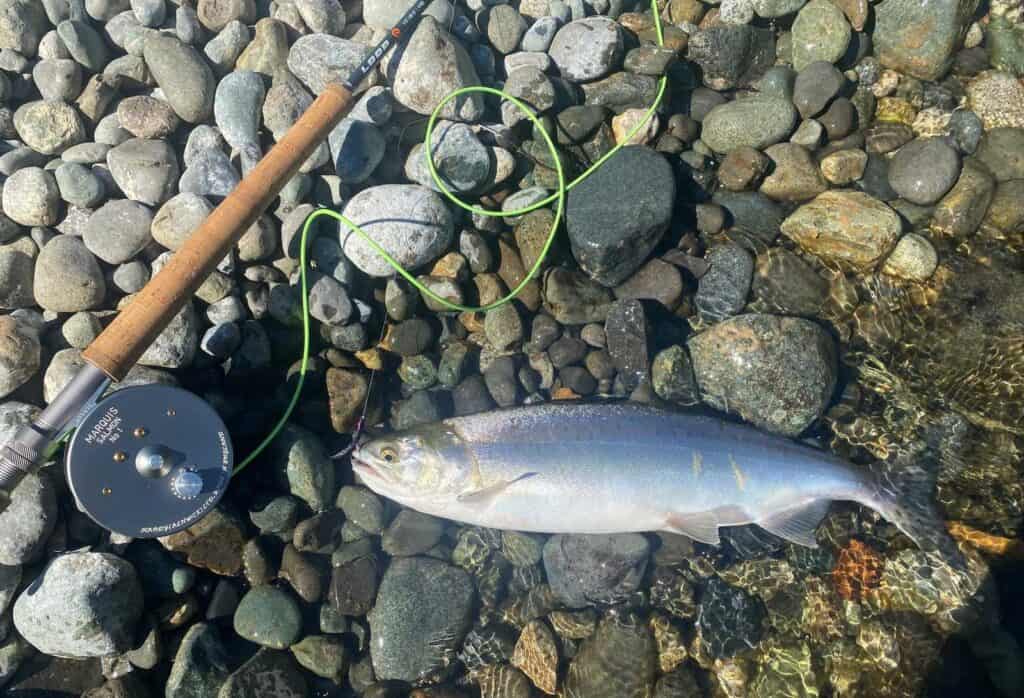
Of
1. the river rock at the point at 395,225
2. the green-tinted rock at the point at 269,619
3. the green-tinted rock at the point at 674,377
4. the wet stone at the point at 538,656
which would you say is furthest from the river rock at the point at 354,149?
the wet stone at the point at 538,656

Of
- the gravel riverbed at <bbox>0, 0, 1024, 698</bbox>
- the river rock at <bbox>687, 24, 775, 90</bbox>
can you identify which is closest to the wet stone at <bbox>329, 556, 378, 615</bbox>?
the gravel riverbed at <bbox>0, 0, 1024, 698</bbox>

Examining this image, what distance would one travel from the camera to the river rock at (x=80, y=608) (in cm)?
360

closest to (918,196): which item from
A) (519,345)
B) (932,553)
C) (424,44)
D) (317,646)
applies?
(932,553)

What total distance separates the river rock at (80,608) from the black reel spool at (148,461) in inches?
20.4

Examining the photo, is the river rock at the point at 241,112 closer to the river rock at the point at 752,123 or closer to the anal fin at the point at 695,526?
the river rock at the point at 752,123

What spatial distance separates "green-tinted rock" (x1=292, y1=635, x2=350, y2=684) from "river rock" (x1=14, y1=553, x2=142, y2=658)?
3.23 feet

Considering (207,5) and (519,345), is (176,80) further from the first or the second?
(519,345)

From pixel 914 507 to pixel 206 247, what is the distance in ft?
15.2

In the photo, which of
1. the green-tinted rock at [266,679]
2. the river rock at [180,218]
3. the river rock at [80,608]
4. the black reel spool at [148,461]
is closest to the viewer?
the black reel spool at [148,461]

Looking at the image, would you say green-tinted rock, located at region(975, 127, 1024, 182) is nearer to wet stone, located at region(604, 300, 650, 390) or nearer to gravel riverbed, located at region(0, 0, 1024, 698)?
gravel riverbed, located at region(0, 0, 1024, 698)

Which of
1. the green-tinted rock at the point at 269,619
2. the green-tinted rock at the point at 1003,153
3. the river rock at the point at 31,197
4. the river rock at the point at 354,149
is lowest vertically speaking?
the green-tinted rock at the point at 1003,153

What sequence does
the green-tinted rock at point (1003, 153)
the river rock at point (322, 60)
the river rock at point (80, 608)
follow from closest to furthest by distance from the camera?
the river rock at point (80, 608), the river rock at point (322, 60), the green-tinted rock at point (1003, 153)

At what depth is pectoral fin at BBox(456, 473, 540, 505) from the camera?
152 inches

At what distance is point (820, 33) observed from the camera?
5027 millimetres
